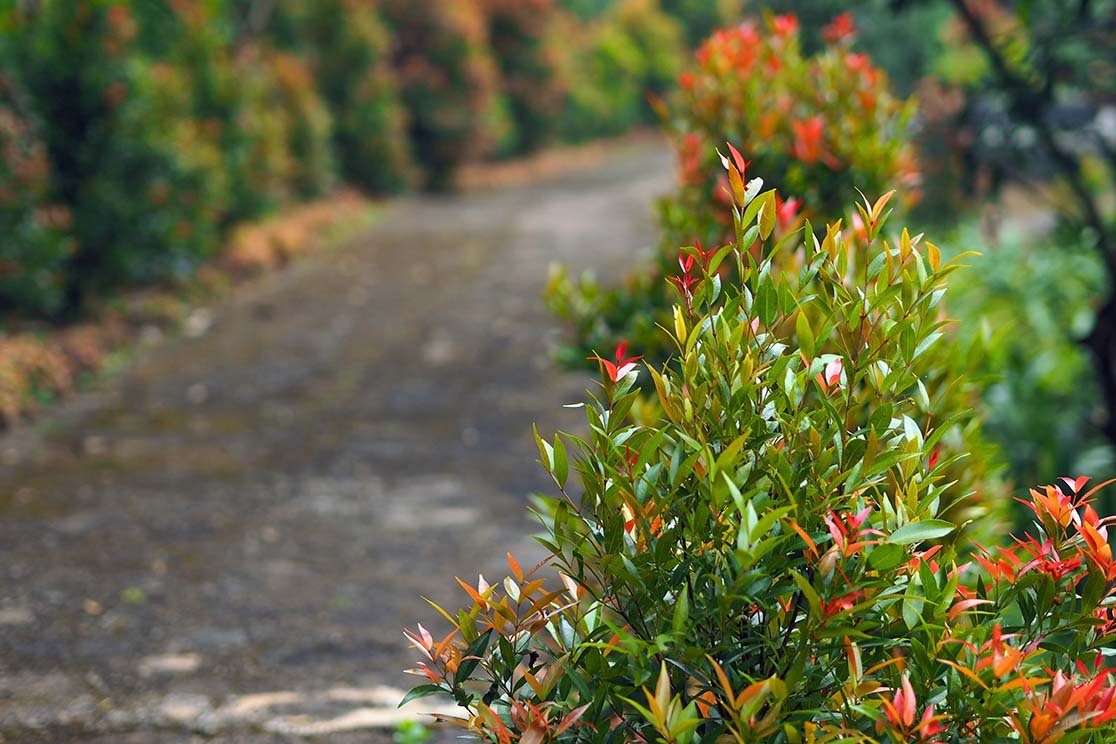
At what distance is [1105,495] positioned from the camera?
17.5 feet

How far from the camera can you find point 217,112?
1050cm

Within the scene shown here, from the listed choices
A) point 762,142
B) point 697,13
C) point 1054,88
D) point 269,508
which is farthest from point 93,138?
point 697,13

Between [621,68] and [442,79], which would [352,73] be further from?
[621,68]

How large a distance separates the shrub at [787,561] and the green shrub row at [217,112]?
6.52 meters

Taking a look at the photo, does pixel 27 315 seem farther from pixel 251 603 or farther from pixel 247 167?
pixel 251 603

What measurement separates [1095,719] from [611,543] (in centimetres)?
77

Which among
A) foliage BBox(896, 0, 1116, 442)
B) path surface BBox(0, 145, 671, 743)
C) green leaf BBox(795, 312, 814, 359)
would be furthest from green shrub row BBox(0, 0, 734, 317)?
green leaf BBox(795, 312, 814, 359)

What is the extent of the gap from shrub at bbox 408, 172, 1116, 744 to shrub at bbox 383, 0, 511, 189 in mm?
15322

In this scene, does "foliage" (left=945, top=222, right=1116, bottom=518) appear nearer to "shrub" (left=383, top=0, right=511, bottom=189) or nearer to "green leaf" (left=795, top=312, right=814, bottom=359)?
"green leaf" (left=795, top=312, right=814, bottom=359)

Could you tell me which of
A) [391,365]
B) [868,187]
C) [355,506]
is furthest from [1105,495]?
[391,365]

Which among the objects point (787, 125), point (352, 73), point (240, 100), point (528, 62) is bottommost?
point (787, 125)

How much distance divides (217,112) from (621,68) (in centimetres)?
1584

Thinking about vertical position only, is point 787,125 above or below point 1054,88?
below

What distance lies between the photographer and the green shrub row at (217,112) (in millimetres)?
7688
